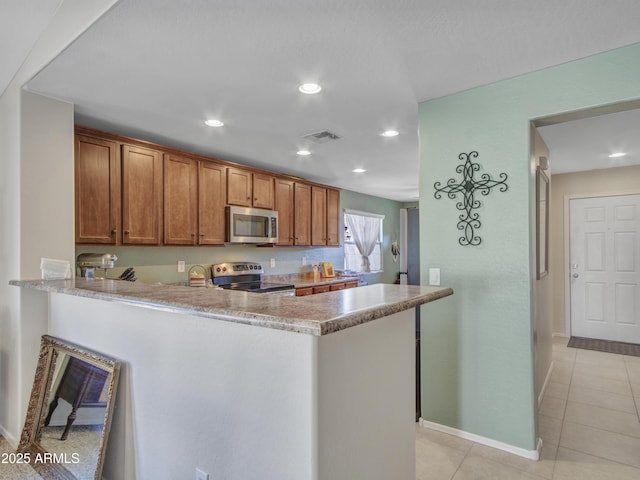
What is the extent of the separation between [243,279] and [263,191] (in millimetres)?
1102

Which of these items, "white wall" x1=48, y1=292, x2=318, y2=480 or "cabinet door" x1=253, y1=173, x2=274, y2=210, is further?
"cabinet door" x1=253, y1=173, x2=274, y2=210

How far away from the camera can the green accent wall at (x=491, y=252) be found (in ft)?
6.86

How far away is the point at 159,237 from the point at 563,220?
5.08 meters

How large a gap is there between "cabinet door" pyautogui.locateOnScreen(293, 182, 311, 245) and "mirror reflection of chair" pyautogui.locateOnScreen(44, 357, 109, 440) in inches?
125

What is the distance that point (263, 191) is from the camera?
446 centimetres

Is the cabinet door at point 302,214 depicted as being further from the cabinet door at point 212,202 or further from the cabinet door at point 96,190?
the cabinet door at point 96,190

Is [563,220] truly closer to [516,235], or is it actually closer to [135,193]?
→ [516,235]

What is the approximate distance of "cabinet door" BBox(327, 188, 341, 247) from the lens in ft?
18.3

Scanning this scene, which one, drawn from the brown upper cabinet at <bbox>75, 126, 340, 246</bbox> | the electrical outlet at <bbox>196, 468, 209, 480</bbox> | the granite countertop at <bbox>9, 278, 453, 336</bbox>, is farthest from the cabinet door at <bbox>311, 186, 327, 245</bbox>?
the electrical outlet at <bbox>196, 468, 209, 480</bbox>

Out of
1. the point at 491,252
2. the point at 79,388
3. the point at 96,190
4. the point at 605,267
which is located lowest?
the point at 79,388

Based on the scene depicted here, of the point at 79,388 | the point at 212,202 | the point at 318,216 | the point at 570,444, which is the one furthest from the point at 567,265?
the point at 79,388

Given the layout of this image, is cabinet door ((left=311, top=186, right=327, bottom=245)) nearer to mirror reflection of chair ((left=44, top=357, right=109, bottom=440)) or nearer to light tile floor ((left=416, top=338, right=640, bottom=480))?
light tile floor ((left=416, top=338, right=640, bottom=480))

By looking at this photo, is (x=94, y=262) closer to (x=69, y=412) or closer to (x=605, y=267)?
(x=69, y=412)

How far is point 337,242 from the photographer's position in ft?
19.0
